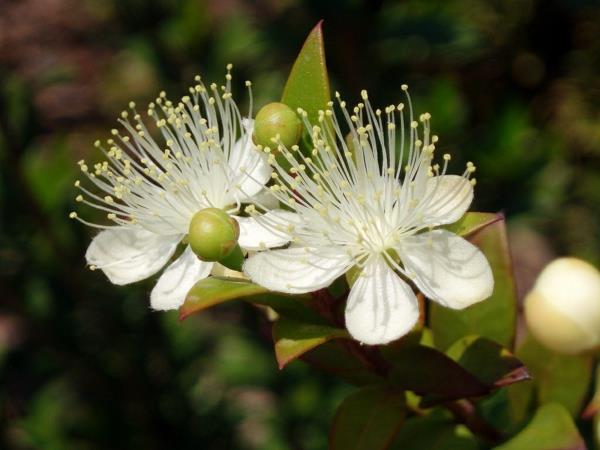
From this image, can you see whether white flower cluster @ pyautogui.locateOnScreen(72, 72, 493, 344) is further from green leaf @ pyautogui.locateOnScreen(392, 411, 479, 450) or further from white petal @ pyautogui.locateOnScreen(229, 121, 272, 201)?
green leaf @ pyautogui.locateOnScreen(392, 411, 479, 450)

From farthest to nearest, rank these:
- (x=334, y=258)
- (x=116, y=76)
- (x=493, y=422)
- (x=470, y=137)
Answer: (x=116, y=76), (x=470, y=137), (x=493, y=422), (x=334, y=258)

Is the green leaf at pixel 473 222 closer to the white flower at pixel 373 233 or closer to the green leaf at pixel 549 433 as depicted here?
the white flower at pixel 373 233

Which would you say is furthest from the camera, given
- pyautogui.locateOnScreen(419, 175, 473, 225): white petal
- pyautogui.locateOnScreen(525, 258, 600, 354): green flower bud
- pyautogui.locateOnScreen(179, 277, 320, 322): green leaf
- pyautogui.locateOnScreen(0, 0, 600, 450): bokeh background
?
pyautogui.locateOnScreen(0, 0, 600, 450): bokeh background

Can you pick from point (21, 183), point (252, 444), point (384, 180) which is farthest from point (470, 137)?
point (384, 180)

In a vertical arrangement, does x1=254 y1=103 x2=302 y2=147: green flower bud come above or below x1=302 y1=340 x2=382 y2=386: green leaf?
above

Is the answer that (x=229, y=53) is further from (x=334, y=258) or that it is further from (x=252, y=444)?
(x=334, y=258)

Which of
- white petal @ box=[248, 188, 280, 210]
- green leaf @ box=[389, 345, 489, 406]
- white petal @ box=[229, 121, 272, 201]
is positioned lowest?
green leaf @ box=[389, 345, 489, 406]

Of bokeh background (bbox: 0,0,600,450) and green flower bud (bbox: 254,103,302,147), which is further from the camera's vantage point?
bokeh background (bbox: 0,0,600,450)

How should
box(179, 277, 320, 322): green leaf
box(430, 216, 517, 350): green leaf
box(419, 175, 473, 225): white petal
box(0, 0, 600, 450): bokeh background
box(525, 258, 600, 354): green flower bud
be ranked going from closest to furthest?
box(179, 277, 320, 322): green leaf, box(419, 175, 473, 225): white petal, box(525, 258, 600, 354): green flower bud, box(430, 216, 517, 350): green leaf, box(0, 0, 600, 450): bokeh background

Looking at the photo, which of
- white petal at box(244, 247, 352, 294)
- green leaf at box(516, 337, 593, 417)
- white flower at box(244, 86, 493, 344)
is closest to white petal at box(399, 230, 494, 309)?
white flower at box(244, 86, 493, 344)
